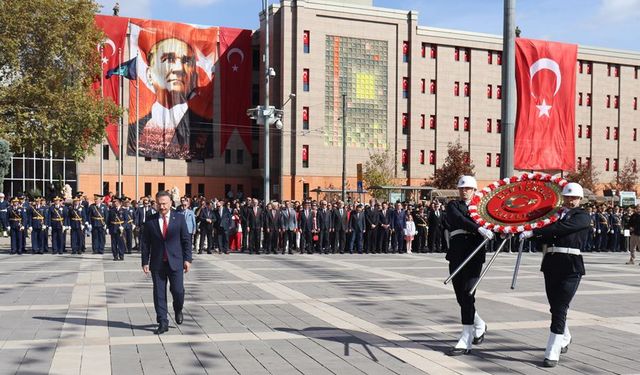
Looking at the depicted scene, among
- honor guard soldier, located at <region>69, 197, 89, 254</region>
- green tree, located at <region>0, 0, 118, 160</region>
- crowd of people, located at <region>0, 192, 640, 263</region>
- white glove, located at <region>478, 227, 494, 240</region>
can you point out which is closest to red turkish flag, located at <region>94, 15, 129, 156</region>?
green tree, located at <region>0, 0, 118, 160</region>

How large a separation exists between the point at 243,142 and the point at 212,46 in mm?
9266

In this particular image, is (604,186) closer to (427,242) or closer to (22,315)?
(427,242)

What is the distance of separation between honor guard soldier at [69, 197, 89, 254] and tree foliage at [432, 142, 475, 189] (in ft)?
144

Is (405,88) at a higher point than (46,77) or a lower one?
higher

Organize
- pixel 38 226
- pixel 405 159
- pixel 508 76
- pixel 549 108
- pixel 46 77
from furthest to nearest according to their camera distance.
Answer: pixel 405 159 < pixel 549 108 < pixel 46 77 < pixel 38 226 < pixel 508 76

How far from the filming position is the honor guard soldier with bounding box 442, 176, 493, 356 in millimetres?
7883

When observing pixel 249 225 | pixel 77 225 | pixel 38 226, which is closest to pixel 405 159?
pixel 249 225

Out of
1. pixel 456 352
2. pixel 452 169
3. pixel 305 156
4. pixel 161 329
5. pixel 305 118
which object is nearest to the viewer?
pixel 456 352

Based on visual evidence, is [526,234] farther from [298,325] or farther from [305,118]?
[305,118]

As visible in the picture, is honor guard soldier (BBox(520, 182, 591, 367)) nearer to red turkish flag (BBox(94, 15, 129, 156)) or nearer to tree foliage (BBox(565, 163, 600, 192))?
red turkish flag (BBox(94, 15, 129, 156))

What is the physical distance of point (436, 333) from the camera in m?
9.15

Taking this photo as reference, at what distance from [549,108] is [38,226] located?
3679cm

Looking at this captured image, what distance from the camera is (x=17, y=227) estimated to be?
23.1m

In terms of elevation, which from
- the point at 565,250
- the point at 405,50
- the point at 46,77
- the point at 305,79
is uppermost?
the point at 405,50
